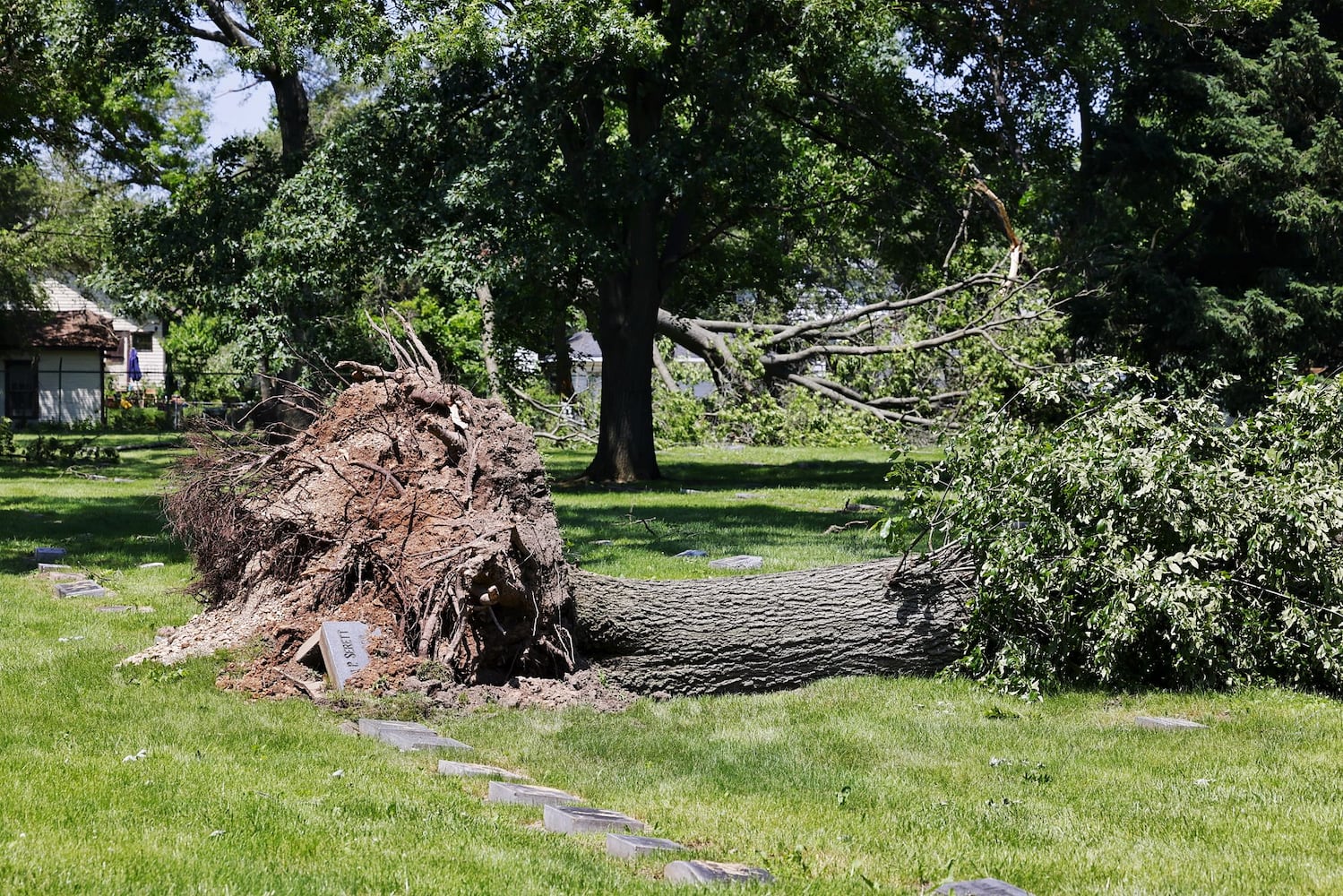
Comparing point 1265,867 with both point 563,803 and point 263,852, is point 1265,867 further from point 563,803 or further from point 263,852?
point 263,852

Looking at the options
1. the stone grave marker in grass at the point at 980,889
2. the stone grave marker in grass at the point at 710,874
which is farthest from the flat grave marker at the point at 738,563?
the stone grave marker in grass at the point at 980,889

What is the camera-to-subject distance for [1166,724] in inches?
259

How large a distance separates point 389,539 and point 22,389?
3916 centimetres

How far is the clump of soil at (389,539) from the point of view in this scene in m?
7.09

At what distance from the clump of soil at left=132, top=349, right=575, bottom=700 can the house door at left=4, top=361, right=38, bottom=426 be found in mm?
36650

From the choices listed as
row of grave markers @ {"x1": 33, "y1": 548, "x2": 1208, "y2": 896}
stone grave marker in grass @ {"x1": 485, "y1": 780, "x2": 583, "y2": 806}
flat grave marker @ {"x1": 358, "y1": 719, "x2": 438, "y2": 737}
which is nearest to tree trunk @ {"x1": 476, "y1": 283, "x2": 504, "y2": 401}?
row of grave markers @ {"x1": 33, "y1": 548, "x2": 1208, "y2": 896}

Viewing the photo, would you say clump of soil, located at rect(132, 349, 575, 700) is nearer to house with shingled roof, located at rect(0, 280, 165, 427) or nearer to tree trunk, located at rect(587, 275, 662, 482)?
tree trunk, located at rect(587, 275, 662, 482)

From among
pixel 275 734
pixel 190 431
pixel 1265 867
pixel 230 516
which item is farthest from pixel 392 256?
pixel 1265 867

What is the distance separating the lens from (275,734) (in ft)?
20.0

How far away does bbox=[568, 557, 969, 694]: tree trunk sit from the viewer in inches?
295

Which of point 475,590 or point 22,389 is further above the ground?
point 22,389

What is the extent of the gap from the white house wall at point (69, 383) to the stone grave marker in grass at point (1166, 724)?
40620 mm

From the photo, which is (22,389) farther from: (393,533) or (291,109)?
(393,533)

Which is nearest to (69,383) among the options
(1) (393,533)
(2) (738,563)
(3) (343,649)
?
(2) (738,563)
